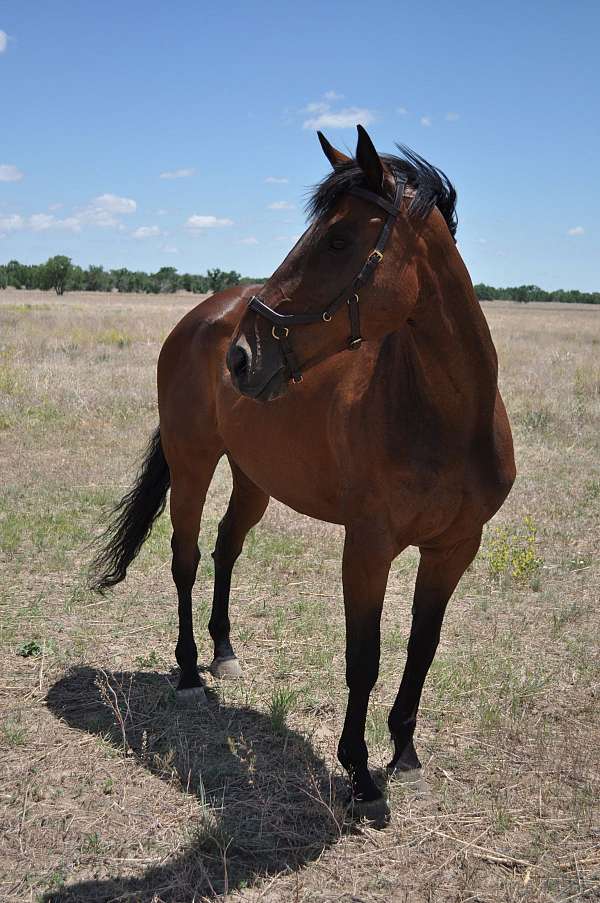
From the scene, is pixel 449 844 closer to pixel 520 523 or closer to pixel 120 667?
pixel 120 667

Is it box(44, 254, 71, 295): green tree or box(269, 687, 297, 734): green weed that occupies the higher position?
box(44, 254, 71, 295): green tree

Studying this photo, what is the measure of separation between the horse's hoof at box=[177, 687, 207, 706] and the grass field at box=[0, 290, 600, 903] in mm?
51

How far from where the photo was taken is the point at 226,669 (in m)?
4.30

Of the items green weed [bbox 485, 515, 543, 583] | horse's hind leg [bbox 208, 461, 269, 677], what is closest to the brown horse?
horse's hind leg [bbox 208, 461, 269, 677]

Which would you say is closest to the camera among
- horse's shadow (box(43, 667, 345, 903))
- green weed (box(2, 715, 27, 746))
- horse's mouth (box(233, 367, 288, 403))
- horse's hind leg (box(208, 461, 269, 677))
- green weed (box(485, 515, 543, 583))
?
horse's mouth (box(233, 367, 288, 403))

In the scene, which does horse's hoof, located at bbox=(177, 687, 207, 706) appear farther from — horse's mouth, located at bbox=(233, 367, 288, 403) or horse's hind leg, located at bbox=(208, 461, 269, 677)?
horse's mouth, located at bbox=(233, 367, 288, 403)

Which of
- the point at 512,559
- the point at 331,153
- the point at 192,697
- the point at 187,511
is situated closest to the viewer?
the point at 331,153

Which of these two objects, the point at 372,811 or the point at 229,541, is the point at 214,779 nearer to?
the point at 372,811

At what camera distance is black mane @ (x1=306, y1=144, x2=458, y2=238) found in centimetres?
247

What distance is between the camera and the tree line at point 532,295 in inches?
4277

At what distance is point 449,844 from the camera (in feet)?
9.38

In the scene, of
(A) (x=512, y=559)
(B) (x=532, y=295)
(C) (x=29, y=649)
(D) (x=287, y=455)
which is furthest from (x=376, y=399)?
(B) (x=532, y=295)

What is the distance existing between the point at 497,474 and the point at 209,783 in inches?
74.6

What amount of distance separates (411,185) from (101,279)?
8116cm
